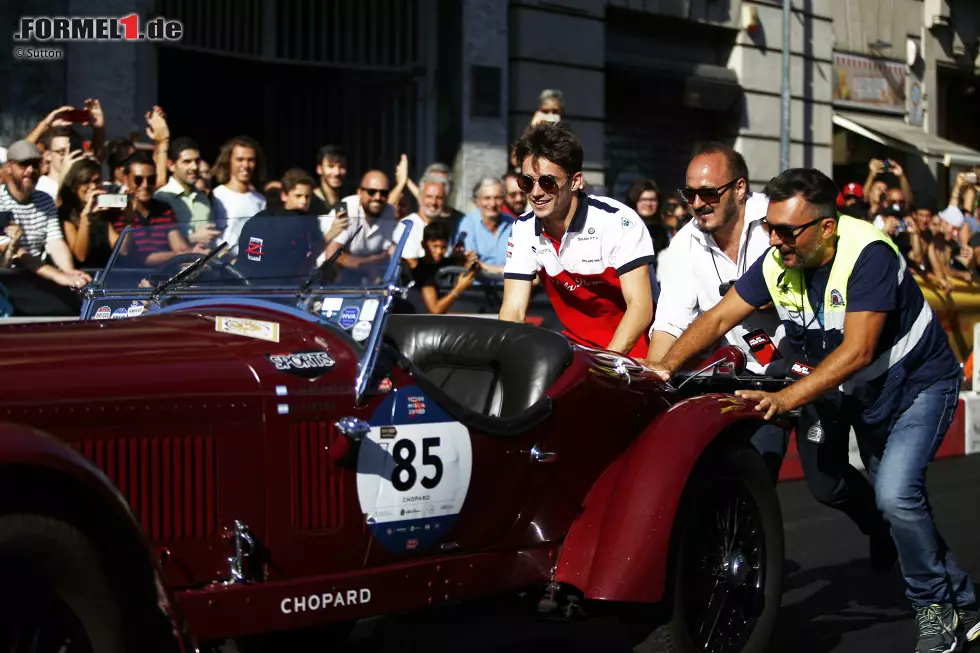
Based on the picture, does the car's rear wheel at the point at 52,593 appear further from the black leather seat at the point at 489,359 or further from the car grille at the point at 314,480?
the black leather seat at the point at 489,359

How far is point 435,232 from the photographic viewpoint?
9570 millimetres

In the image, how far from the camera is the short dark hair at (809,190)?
495cm

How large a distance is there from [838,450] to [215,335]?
2.54 metres

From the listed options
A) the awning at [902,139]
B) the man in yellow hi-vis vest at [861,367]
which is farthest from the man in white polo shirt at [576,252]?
the awning at [902,139]

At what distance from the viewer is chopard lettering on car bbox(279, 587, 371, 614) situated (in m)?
3.68

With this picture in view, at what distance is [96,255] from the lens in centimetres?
800

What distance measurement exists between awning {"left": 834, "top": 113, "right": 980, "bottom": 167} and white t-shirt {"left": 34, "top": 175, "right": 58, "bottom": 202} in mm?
14755

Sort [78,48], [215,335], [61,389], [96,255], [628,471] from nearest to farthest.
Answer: [61,389], [215,335], [628,471], [96,255], [78,48]

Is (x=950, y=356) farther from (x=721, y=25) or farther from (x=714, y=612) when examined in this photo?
(x=721, y=25)

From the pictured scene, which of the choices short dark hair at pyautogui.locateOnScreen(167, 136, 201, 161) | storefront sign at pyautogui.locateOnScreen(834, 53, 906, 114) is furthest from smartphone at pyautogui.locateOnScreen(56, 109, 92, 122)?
storefront sign at pyautogui.locateOnScreen(834, 53, 906, 114)

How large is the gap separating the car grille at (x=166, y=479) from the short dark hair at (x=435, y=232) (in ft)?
19.9

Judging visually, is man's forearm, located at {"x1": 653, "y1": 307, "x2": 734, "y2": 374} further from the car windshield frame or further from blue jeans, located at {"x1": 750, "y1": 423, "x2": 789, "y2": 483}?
the car windshield frame

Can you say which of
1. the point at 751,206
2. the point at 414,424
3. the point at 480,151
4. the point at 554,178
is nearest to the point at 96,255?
the point at 554,178

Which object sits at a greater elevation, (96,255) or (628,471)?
(96,255)
